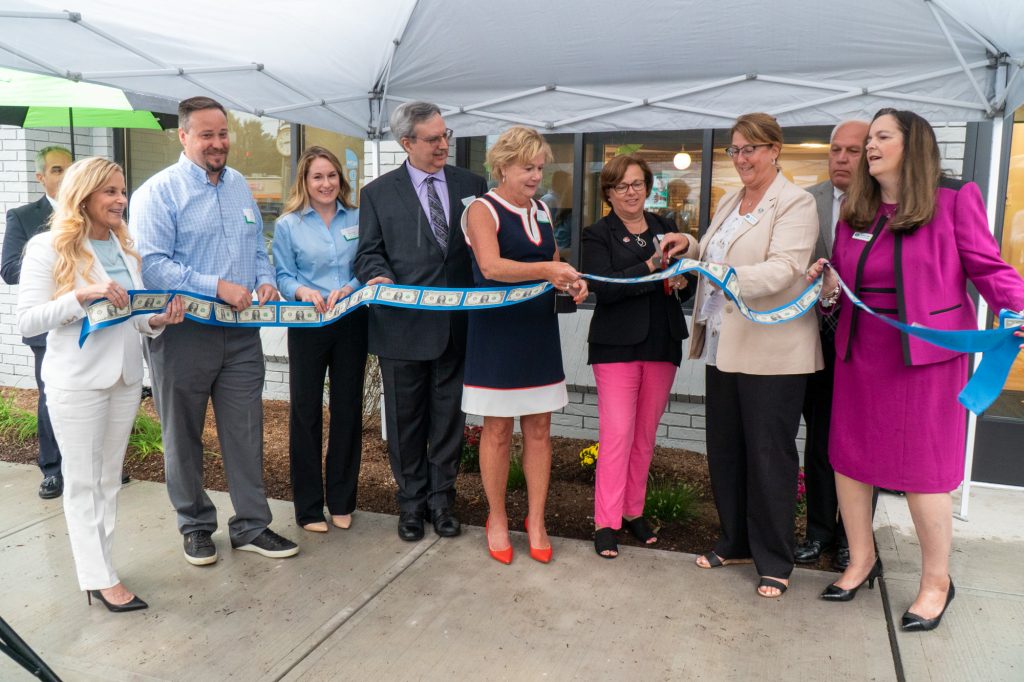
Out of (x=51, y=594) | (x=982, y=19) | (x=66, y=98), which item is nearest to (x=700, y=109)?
(x=982, y=19)

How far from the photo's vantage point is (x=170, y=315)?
3578 mm

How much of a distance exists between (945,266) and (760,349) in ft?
2.55

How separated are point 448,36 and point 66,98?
2.20 metres

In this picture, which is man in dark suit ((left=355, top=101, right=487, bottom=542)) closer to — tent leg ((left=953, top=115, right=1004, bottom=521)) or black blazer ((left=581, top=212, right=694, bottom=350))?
black blazer ((left=581, top=212, right=694, bottom=350))

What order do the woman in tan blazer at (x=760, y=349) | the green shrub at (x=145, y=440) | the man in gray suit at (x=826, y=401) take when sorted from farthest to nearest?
the green shrub at (x=145, y=440), the man in gray suit at (x=826, y=401), the woman in tan blazer at (x=760, y=349)

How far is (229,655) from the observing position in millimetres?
3172

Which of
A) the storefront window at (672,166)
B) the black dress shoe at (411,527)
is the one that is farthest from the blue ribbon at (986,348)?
the storefront window at (672,166)

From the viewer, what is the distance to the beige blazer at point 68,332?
10.3 feet

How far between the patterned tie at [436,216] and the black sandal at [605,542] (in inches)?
64.1

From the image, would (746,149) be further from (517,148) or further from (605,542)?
(605,542)

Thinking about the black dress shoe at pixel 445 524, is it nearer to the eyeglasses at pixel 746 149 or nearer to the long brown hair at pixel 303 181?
the long brown hair at pixel 303 181

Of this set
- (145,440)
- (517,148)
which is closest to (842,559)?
(517,148)

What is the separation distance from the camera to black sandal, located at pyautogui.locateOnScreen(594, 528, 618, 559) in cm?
407

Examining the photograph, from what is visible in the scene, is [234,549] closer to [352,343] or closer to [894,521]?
[352,343]
